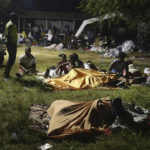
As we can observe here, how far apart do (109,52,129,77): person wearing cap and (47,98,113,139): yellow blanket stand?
4.87 meters

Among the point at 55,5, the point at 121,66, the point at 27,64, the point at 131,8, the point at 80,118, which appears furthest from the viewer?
the point at 55,5

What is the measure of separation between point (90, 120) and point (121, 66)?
5485mm

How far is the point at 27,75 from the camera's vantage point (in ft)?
35.5

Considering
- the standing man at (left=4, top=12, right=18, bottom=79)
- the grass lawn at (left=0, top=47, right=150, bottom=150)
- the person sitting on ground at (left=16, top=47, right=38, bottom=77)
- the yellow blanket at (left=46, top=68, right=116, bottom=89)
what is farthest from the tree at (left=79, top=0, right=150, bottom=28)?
the person sitting on ground at (left=16, top=47, right=38, bottom=77)

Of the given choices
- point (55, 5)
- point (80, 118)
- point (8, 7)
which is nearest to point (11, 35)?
point (80, 118)

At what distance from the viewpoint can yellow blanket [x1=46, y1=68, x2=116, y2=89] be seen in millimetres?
9109

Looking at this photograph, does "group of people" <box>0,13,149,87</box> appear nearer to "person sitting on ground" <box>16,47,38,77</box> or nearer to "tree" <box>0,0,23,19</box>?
"person sitting on ground" <box>16,47,38,77</box>

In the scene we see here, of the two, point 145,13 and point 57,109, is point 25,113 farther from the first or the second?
point 145,13

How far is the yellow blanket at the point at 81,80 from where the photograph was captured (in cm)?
911

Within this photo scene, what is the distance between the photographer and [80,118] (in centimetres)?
512

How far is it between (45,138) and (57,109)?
0.66 meters

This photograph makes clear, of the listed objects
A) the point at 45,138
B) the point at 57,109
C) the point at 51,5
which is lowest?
the point at 45,138

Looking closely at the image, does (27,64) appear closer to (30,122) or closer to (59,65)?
(59,65)

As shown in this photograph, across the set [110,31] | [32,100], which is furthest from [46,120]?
[110,31]
